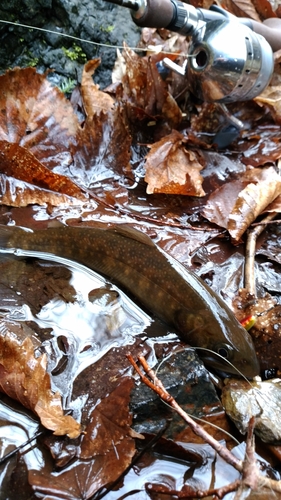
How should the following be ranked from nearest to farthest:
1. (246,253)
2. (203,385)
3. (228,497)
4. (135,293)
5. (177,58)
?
1. (228,497)
2. (203,385)
3. (135,293)
4. (246,253)
5. (177,58)

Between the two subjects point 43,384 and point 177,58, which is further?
point 177,58

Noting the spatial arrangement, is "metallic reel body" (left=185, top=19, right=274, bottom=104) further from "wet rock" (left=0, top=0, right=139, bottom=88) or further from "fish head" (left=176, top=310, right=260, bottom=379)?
"fish head" (left=176, top=310, right=260, bottom=379)

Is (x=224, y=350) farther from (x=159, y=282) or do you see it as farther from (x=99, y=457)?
→ (x=99, y=457)

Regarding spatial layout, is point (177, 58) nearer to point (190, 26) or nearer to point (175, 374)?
point (190, 26)

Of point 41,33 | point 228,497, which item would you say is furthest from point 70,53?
point 228,497

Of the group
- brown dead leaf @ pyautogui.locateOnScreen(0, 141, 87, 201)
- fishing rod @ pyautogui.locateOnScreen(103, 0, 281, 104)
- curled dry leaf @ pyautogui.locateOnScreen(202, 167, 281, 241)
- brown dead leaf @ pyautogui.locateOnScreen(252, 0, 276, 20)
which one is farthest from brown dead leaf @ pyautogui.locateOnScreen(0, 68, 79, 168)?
brown dead leaf @ pyautogui.locateOnScreen(252, 0, 276, 20)

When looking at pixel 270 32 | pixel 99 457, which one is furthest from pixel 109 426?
pixel 270 32
